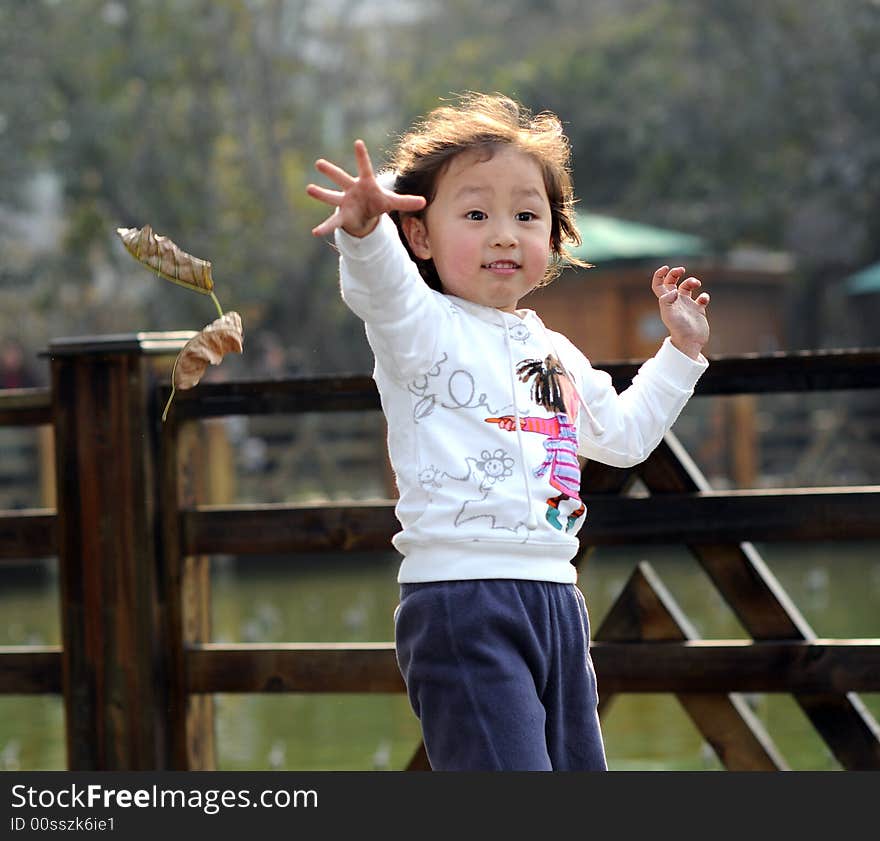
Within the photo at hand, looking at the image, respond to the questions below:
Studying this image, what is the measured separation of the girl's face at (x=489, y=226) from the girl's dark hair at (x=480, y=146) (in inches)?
0.8

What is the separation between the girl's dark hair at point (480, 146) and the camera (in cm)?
233

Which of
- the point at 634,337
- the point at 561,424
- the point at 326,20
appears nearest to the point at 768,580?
Answer: the point at 561,424

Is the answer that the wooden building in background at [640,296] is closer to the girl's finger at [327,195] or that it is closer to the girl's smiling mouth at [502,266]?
the girl's smiling mouth at [502,266]

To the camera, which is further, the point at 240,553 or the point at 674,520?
the point at 240,553

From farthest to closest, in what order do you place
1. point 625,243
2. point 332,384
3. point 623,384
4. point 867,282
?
point 867,282, point 625,243, point 332,384, point 623,384

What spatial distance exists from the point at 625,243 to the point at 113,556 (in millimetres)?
12615

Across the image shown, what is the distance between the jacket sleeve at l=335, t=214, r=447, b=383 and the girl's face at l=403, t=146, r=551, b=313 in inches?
3.0

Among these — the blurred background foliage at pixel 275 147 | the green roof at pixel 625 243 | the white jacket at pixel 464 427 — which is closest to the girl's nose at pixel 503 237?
the white jacket at pixel 464 427

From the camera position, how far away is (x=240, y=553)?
128 inches

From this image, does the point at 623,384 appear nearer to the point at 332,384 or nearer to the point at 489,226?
the point at 332,384

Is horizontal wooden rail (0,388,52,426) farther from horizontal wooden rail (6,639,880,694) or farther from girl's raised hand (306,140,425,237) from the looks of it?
girl's raised hand (306,140,425,237)

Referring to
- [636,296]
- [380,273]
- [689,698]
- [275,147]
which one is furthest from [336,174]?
[275,147]

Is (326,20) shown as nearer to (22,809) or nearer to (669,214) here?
(669,214)

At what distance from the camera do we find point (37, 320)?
18.6 metres
